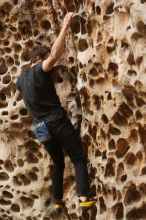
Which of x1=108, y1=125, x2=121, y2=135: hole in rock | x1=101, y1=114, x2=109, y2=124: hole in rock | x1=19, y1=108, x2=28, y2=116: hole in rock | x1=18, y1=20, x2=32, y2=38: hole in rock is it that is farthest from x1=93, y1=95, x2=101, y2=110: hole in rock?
x1=18, y1=20, x2=32, y2=38: hole in rock

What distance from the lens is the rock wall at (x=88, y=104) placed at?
11.5 ft

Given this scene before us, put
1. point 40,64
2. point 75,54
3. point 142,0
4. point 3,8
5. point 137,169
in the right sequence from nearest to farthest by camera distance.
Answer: point 142,0 → point 137,169 → point 40,64 → point 75,54 → point 3,8

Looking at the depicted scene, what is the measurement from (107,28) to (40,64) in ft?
1.72

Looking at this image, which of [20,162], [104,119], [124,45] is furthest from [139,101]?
[20,162]

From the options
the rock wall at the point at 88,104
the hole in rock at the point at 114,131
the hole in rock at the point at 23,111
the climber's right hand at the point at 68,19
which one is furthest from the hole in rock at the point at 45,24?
the hole in rock at the point at 114,131

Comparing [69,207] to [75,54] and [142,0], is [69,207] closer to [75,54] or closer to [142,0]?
[75,54]

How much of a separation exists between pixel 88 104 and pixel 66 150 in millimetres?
353

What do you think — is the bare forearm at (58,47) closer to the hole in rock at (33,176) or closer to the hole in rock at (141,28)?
the hole in rock at (141,28)

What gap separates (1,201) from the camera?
4.89 metres

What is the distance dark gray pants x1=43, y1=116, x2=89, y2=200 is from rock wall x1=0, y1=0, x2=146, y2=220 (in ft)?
0.28

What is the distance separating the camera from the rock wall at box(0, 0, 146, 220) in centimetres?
350

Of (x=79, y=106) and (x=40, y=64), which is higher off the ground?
(x=40, y=64)

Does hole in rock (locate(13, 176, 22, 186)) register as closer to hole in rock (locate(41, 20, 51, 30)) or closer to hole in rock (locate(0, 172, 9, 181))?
hole in rock (locate(0, 172, 9, 181))

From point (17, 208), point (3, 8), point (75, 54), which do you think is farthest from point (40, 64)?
point (17, 208)
